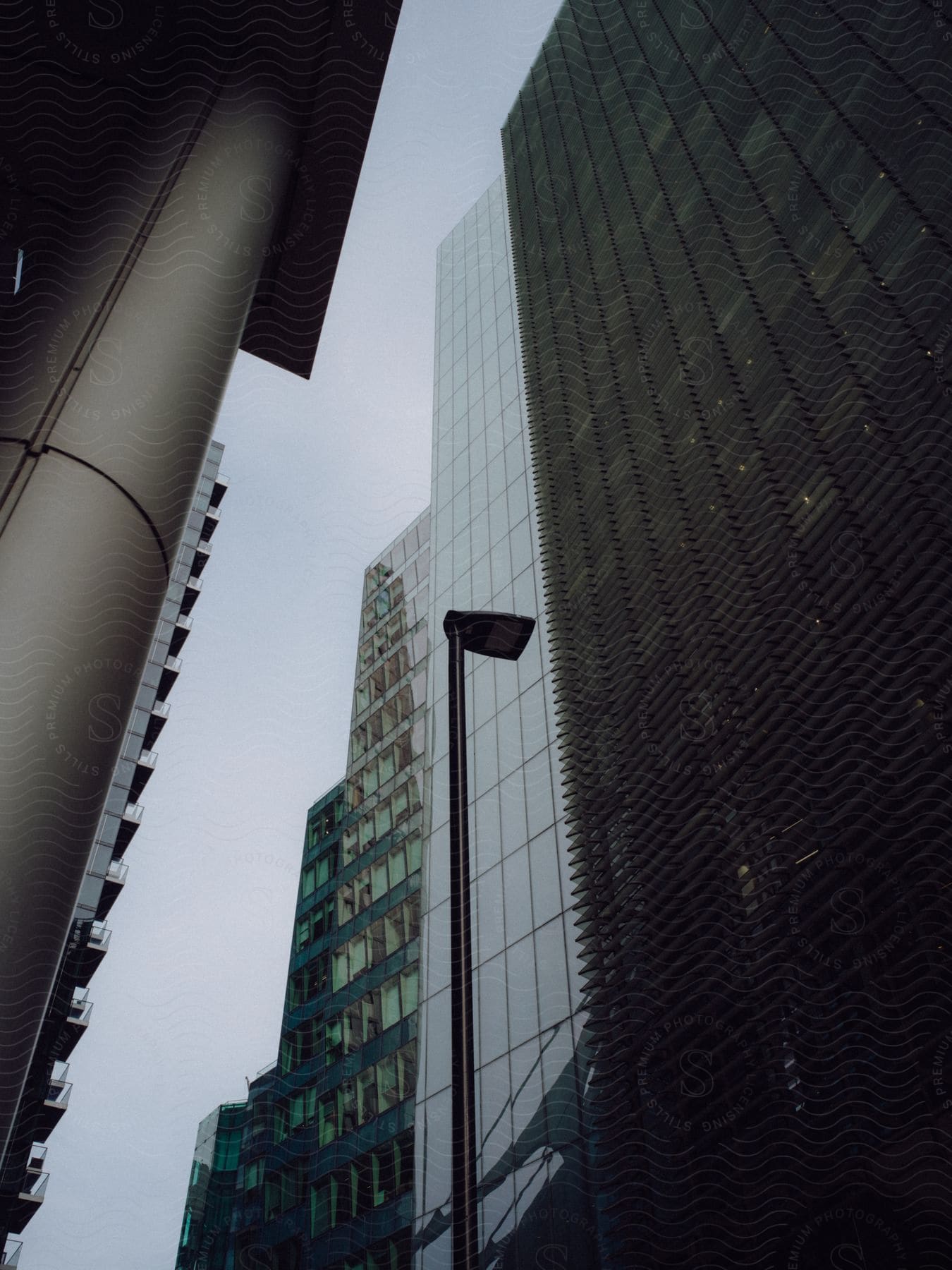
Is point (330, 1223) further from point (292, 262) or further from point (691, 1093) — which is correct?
point (292, 262)

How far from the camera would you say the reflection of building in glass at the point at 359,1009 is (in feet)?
71.7

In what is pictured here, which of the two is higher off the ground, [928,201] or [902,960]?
[928,201]

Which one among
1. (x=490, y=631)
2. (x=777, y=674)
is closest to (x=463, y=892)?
(x=490, y=631)

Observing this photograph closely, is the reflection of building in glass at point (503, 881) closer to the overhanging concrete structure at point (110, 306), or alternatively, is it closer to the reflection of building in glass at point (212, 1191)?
the overhanging concrete structure at point (110, 306)

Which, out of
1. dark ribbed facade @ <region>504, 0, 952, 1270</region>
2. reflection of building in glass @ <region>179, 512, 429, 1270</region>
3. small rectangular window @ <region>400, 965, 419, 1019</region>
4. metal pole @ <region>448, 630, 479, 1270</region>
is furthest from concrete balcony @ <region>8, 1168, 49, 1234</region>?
metal pole @ <region>448, 630, 479, 1270</region>

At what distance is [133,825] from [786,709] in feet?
95.2

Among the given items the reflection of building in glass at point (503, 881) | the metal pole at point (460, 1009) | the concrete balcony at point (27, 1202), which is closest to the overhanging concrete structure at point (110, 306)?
the metal pole at point (460, 1009)

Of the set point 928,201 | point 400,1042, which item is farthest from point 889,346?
point 400,1042

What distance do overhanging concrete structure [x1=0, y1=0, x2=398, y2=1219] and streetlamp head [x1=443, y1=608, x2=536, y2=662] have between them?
3.00 m

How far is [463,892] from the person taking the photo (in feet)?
16.6

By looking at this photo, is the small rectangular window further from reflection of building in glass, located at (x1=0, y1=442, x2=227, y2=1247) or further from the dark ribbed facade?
the dark ribbed facade

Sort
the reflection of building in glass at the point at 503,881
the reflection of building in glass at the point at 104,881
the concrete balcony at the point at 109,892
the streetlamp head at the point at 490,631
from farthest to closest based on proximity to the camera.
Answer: the concrete balcony at the point at 109,892
the reflection of building in glass at the point at 104,881
the reflection of building in glass at the point at 503,881
the streetlamp head at the point at 490,631

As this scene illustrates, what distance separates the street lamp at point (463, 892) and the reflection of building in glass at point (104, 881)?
15465 mm

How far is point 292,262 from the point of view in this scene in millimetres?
4312
